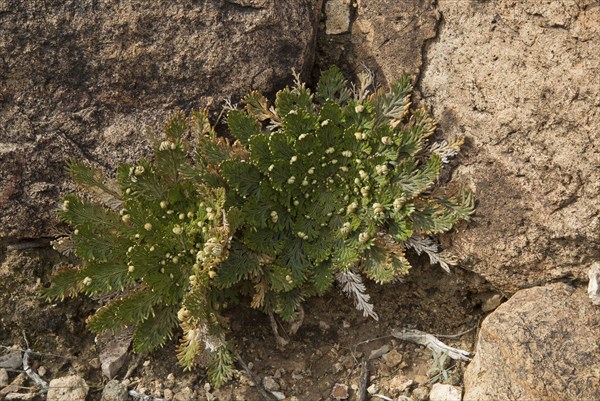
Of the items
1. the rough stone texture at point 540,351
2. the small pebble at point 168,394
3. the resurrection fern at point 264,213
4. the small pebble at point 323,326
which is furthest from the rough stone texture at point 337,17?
the small pebble at point 168,394

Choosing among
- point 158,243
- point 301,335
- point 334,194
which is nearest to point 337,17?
point 334,194

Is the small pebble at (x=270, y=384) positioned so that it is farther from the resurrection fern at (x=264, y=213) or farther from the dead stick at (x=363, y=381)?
the dead stick at (x=363, y=381)

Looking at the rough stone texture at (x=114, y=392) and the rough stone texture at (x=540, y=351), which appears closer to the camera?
the rough stone texture at (x=540, y=351)

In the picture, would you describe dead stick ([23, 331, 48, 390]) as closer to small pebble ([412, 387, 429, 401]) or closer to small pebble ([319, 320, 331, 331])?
small pebble ([319, 320, 331, 331])

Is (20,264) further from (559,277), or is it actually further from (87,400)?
(559,277)

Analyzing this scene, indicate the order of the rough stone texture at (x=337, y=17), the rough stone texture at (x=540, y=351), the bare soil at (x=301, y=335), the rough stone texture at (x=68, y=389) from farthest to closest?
the rough stone texture at (x=337, y=17) → the bare soil at (x=301, y=335) → the rough stone texture at (x=68, y=389) → the rough stone texture at (x=540, y=351)

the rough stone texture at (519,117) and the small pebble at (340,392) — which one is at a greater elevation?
the rough stone texture at (519,117)

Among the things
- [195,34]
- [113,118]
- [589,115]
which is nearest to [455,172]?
[589,115]
